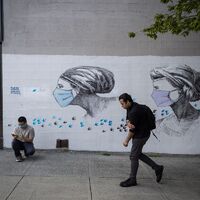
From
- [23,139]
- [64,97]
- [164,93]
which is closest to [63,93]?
[64,97]

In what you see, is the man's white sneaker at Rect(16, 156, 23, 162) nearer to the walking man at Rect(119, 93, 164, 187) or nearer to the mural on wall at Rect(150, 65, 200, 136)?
the walking man at Rect(119, 93, 164, 187)

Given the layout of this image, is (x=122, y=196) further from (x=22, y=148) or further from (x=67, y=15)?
(x=67, y=15)

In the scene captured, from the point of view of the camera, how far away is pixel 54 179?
23.1 feet

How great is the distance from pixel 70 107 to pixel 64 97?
1.01ft

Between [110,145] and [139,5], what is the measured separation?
3775mm

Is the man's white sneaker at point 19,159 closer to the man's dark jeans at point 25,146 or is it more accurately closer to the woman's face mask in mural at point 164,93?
the man's dark jeans at point 25,146

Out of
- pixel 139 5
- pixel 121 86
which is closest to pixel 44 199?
pixel 121 86

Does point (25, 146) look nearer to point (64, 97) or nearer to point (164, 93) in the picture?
point (64, 97)

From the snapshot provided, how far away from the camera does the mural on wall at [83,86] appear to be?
963cm

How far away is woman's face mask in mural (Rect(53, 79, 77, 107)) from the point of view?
962cm

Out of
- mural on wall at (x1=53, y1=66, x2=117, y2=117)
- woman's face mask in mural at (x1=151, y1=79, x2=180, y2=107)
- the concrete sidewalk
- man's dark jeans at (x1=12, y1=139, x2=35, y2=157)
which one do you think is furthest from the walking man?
woman's face mask in mural at (x1=151, y1=79, x2=180, y2=107)

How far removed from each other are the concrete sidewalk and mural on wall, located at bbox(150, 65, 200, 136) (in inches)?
36.1

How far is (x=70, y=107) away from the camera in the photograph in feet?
31.7

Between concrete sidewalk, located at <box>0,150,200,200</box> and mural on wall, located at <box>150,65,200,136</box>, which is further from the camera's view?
mural on wall, located at <box>150,65,200,136</box>
